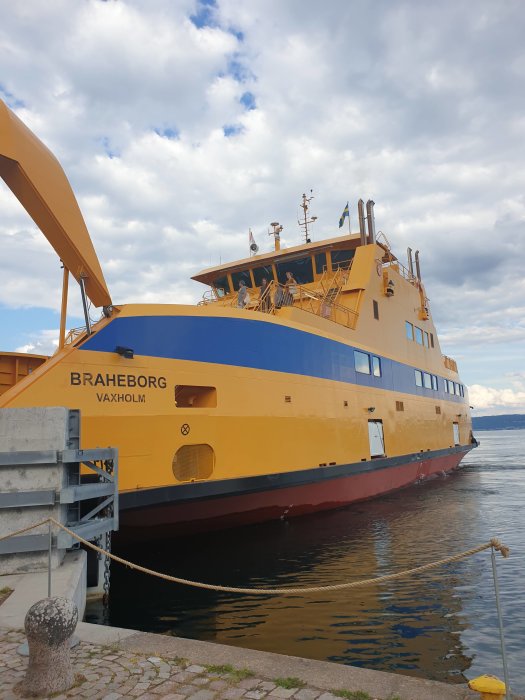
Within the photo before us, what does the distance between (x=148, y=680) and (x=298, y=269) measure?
13.2m

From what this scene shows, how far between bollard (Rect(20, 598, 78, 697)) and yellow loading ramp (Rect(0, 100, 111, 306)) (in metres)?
5.59

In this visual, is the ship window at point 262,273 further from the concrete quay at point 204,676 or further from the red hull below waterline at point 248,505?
the concrete quay at point 204,676

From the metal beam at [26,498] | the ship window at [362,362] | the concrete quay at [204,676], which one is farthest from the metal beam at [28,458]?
the ship window at [362,362]

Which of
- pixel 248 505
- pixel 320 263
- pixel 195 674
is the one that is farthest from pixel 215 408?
pixel 320 263

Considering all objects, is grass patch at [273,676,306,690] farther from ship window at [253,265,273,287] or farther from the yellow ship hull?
ship window at [253,265,273,287]

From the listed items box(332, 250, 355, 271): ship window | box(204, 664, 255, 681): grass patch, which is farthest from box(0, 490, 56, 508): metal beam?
box(332, 250, 355, 271): ship window

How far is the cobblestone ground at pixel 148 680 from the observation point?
126 inches

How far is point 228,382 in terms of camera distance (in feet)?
30.7

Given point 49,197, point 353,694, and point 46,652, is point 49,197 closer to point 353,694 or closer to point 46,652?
point 46,652

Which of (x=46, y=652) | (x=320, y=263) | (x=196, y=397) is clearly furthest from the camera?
(x=320, y=263)

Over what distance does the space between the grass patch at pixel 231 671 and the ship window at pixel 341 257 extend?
513 inches

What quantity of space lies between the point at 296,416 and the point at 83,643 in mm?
7020

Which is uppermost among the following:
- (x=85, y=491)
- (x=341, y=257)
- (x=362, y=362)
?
(x=341, y=257)

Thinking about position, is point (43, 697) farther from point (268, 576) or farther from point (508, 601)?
point (508, 601)
